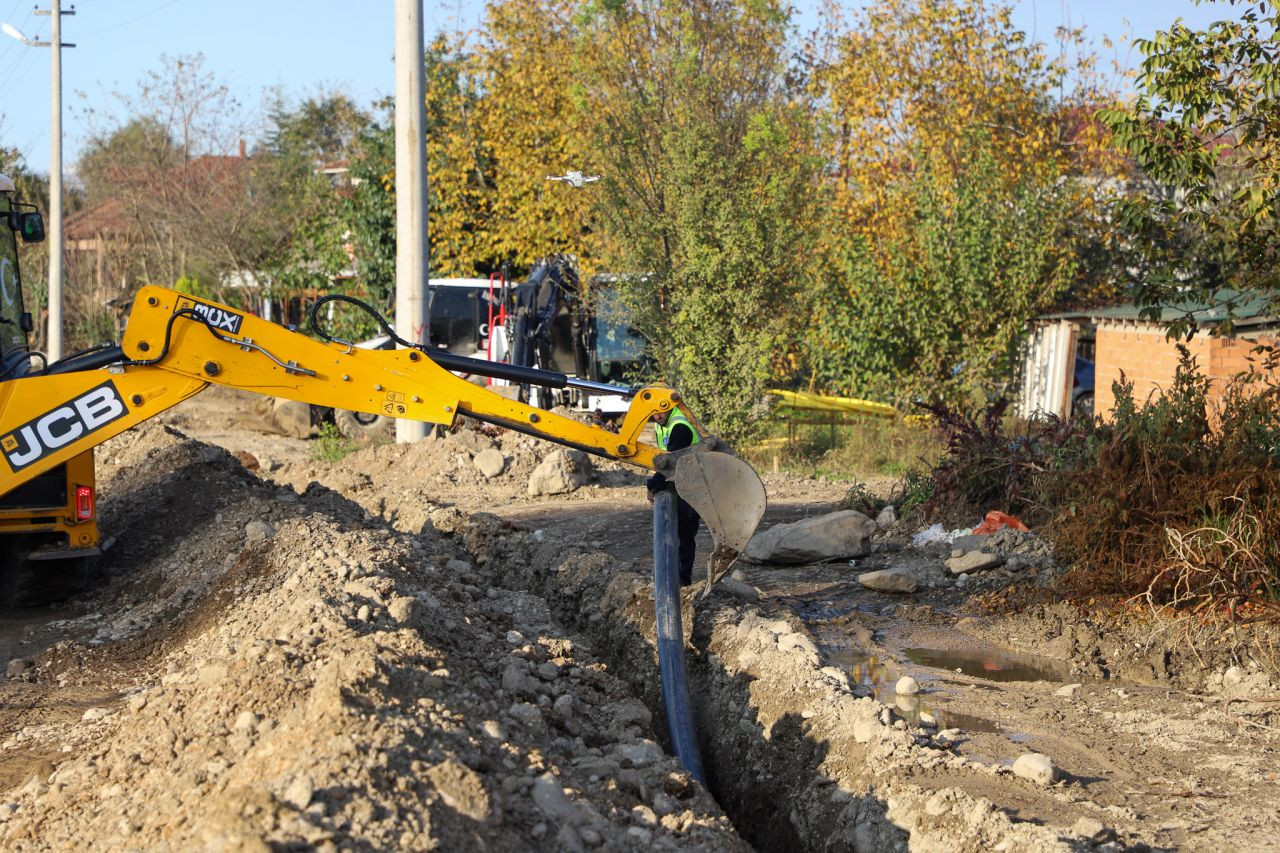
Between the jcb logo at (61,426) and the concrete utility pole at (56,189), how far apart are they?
21.5m

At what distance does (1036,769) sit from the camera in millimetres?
5832

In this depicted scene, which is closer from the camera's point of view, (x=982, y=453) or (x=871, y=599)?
(x=871, y=599)

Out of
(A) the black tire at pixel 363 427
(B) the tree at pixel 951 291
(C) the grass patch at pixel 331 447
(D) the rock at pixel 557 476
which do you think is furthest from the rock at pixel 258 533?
(A) the black tire at pixel 363 427

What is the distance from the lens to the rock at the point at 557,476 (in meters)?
15.2

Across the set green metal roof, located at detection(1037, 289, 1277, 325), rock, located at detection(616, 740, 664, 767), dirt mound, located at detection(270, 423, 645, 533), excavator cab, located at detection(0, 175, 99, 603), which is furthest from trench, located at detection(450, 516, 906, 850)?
green metal roof, located at detection(1037, 289, 1277, 325)

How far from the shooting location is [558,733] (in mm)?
5688

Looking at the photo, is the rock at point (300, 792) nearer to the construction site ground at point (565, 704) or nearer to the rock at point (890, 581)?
the construction site ground at point (565, 704)

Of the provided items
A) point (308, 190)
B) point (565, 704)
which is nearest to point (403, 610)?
point (565, 704)

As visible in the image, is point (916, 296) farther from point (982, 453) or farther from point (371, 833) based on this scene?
point (371, 833)

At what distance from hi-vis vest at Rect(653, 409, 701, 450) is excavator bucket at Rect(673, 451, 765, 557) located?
266mm

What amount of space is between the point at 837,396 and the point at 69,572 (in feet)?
48.6

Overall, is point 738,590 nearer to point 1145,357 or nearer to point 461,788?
point 461,788

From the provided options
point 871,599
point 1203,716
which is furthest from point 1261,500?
point 871,599

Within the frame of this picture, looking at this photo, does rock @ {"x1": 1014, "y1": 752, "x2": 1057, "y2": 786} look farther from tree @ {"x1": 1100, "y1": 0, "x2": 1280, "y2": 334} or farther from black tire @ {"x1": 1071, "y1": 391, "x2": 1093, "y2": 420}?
black tire @ {"x1": 1071, "y1": 391, "x2": 1093, "y2": 420}
